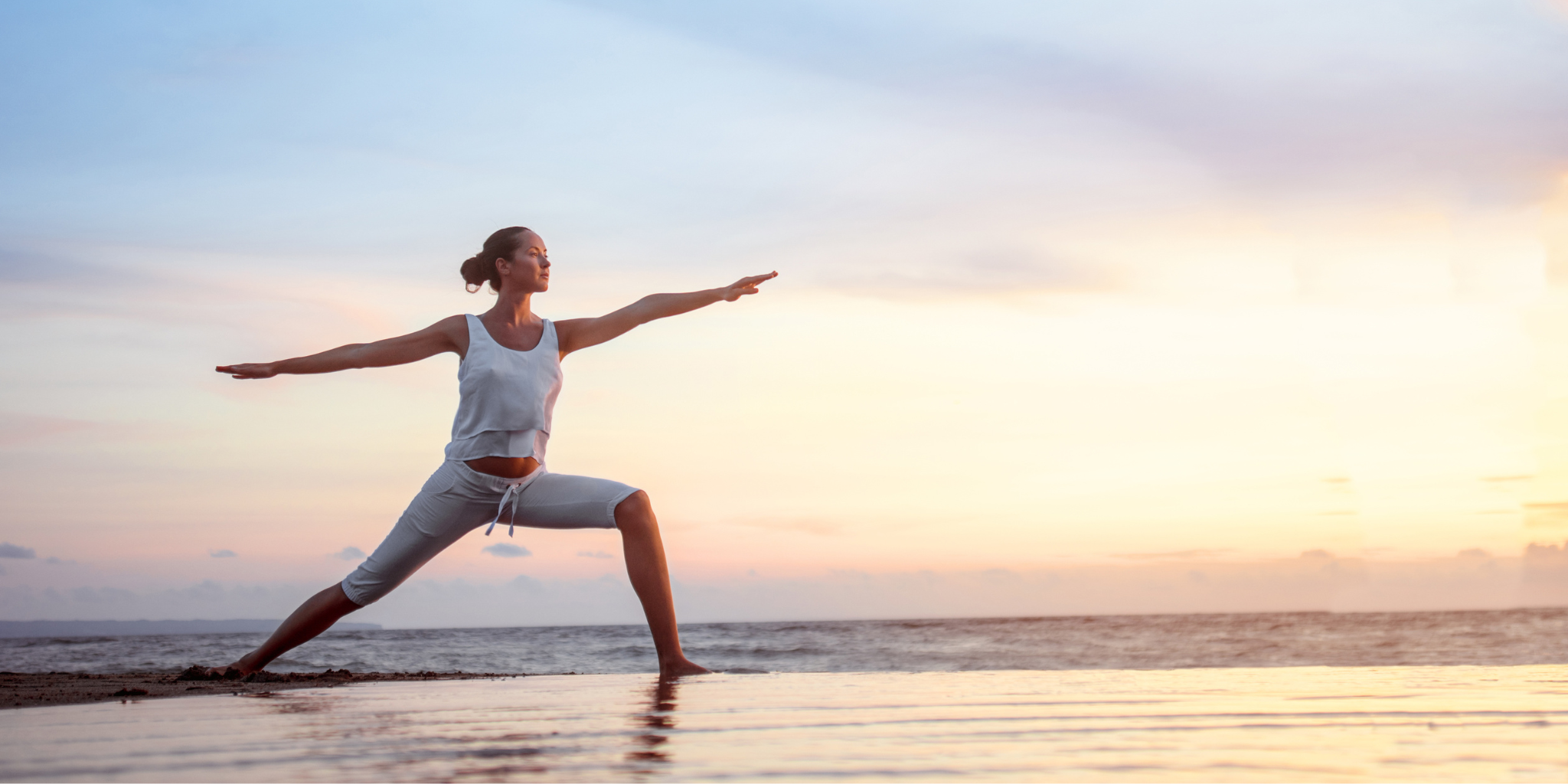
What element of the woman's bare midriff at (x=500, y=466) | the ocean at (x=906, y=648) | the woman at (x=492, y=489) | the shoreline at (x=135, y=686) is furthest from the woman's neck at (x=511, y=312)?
the ocean at (x=906, y=648)

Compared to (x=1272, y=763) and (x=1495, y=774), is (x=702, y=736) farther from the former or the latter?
(x=1495, y=774)

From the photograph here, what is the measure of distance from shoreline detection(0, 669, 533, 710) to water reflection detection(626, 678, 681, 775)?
1.59 m

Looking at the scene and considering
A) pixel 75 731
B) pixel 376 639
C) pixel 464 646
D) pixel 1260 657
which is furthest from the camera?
pixel 376 639

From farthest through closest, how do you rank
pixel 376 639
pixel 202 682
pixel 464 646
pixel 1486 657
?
pixel 376 639
pixel 464 646
pixel 1486 657
pixel 202 682

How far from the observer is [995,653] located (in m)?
25.4

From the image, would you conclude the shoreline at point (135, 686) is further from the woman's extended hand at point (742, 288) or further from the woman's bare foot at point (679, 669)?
the woman's extended hand at point (742, 288)

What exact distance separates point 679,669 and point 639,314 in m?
1.55

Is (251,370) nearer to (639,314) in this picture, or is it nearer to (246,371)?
(246,371)

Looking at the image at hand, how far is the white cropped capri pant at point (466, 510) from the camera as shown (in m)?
4.64

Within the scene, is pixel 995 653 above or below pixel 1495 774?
below

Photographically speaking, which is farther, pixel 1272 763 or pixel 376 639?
pixel 376 639

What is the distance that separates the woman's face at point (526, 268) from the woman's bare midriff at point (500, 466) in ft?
2.53

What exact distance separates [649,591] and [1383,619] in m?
41.2

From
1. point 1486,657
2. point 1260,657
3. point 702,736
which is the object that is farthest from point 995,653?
point 702,736
